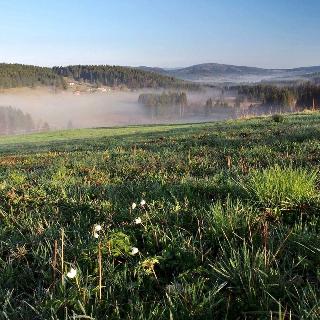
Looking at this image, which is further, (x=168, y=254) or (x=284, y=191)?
(x=284, y=191)

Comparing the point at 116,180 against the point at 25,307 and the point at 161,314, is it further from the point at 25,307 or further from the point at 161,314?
the point at 161,314

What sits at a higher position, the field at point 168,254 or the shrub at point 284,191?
Answer: the shrub at point 284,191

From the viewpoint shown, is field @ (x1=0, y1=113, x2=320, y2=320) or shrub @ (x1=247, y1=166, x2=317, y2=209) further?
shrub @ (x1=247, y1=166, x2=317, y2=209)

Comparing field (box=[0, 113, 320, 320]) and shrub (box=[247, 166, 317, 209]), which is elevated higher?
shrub (box=[247, 166, 317, 209])

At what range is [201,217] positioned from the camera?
192 inches

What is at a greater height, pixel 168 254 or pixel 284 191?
pixel 284 191

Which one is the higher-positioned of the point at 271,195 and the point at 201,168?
the point at 271,195

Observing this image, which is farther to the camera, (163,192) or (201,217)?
(163,192)

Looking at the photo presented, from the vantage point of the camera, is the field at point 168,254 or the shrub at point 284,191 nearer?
the field at point 168,254

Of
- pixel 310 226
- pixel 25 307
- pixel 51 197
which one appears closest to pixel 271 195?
pixel 310 226

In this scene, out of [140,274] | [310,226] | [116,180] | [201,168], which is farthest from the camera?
[201,168]

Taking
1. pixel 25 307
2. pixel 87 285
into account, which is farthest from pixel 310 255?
pixel 25 307

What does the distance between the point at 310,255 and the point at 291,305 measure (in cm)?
80

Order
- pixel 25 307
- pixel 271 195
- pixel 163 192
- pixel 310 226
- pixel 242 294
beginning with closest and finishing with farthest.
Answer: pixel 242 294, pixel 25 307, pixel 310 226, pixel 271 195, pixel 163 192
